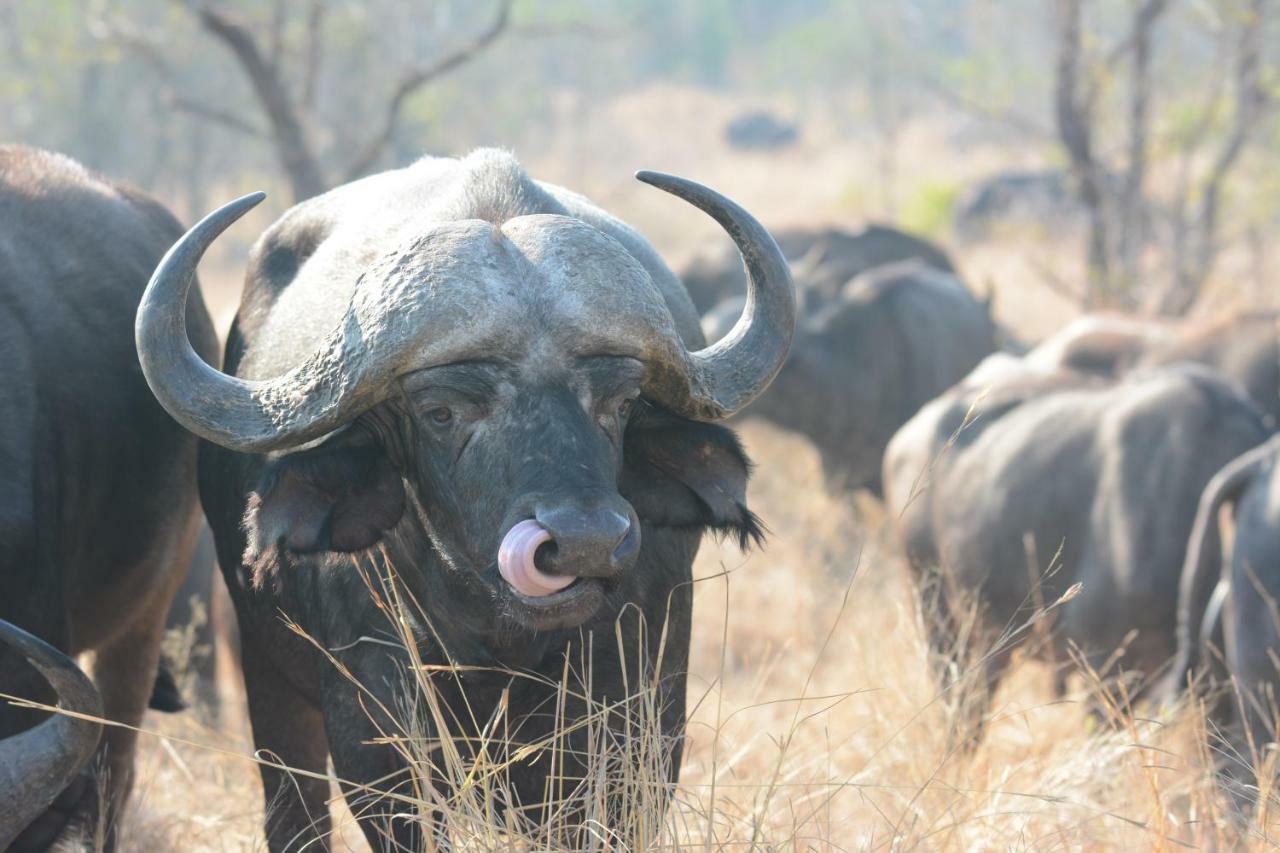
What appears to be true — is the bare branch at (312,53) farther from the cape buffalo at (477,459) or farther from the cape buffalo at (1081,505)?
the cape buffalo at (477,459)

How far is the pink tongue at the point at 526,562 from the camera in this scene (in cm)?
269

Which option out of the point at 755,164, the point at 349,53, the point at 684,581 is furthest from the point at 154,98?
the point at 684,581

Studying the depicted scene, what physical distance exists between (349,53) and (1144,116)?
13.3 m

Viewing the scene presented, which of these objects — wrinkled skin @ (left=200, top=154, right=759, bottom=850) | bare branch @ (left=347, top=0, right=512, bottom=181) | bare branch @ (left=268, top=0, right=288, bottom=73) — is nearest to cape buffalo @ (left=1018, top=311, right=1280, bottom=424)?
bare branch @ (left=347, top=0, right=512, bottom=181)

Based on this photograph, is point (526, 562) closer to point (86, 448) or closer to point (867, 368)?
point (86, 448)

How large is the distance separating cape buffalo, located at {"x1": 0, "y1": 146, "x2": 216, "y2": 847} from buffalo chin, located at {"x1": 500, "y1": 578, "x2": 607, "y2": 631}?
1.19 m

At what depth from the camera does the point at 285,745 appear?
3.89 meters

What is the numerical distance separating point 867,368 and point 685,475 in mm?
7339

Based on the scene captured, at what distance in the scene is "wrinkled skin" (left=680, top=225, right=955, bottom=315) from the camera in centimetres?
1285

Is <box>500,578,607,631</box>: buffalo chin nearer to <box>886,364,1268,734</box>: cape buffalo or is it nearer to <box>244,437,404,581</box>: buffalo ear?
<box>244,437,404,581</box>: buffalo ear

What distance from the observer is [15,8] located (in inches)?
984

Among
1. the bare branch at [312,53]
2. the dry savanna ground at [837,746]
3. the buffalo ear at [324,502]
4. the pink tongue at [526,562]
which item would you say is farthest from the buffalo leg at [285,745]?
the bare branch at [312,53]

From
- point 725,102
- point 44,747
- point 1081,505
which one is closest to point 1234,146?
point 1081,505

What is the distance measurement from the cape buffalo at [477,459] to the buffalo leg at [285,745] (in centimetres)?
8
